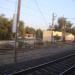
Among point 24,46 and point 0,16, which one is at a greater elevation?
point 0,16

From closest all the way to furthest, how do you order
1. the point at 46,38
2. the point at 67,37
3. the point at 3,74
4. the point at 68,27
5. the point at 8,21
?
the point at 3,74, the point at 8,21, the point at 46,38, the point at 67,37, the point at 68,27

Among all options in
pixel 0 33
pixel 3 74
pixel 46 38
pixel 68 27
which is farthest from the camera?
pixel 68 27

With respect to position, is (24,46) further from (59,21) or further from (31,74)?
(59,21)

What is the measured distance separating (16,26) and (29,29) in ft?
349

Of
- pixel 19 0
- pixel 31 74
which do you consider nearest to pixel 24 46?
pixel 19 0

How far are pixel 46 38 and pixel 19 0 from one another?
218 feet

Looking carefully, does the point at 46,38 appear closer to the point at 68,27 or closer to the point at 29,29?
the point at 29,29

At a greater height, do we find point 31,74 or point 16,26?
point 16,26

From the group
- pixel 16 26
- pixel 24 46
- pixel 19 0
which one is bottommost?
pixel 24 46

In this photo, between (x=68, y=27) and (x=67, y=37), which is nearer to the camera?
(x=67, y=37)

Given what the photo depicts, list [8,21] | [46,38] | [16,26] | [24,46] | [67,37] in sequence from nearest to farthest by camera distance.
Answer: [16,26] < [24,46] < [8,21] < [46,38] < [67,37]

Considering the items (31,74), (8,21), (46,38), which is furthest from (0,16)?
(31,74)

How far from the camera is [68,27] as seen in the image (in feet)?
547

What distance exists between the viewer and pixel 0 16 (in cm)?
8444
